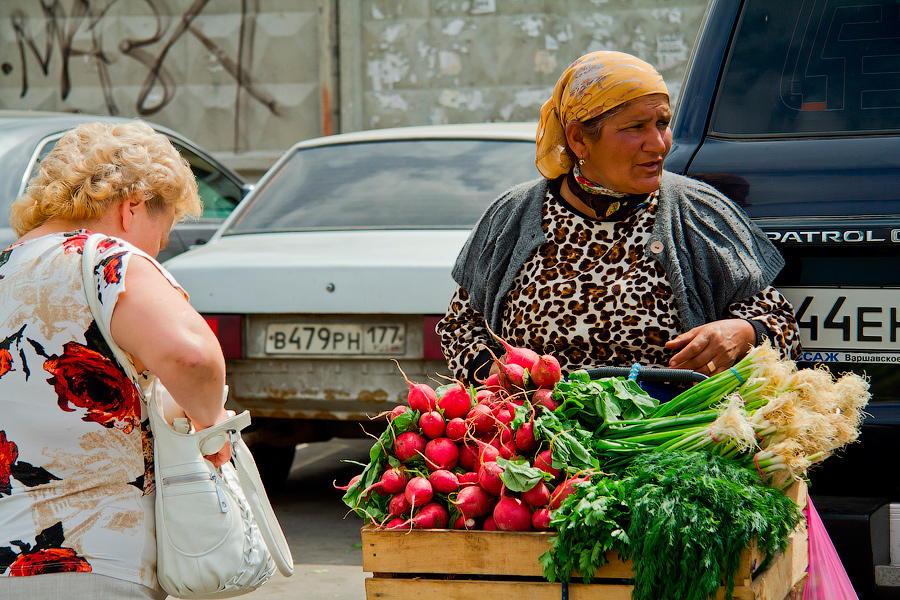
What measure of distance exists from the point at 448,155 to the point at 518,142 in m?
0.37

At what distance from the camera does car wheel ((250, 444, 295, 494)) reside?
191 inches

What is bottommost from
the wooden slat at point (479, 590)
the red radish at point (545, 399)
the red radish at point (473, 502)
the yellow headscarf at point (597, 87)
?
the wooden slat at point (479, 590)

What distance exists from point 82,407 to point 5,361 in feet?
0.58

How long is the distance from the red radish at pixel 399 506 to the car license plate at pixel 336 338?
1.85 meters

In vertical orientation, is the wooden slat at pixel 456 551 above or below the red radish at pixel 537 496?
below

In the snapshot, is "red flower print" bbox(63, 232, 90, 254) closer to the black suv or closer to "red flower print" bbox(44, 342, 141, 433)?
Result: "red flower print" bbox(44, 342, 141, 433)

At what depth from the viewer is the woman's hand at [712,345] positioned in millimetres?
2189

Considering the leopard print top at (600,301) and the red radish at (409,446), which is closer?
the red radish at (409,446)

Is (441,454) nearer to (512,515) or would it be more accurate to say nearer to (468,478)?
(468,478)

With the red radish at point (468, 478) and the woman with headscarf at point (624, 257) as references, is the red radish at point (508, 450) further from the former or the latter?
the woman with headscarf at point (624, 257)

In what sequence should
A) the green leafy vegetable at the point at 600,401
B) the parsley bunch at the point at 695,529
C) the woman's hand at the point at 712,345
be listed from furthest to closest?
the woman's hand at the point at 712,345, the green leafy vegetable at the point at 600,401, the parsley bunch at the point at 695,529

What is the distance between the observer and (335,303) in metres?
3.79

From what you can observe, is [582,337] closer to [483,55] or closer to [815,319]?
[815,319]

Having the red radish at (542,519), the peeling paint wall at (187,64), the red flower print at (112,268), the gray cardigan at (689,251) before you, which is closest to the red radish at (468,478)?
the red radish at (542,519)
